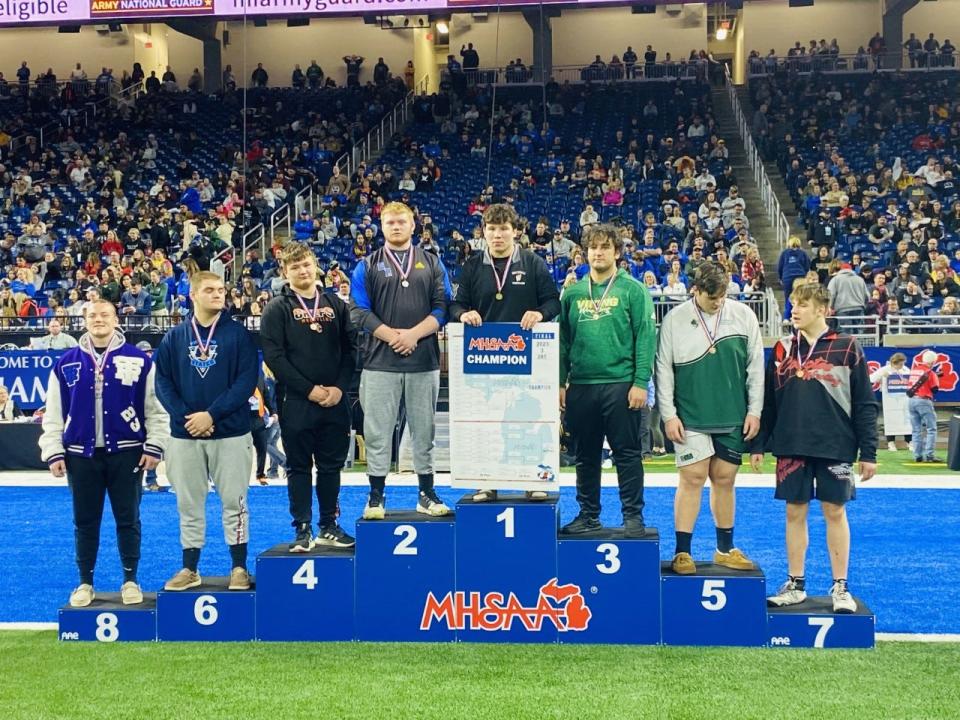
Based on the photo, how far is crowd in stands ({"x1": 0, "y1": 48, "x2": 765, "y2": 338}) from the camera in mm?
19547

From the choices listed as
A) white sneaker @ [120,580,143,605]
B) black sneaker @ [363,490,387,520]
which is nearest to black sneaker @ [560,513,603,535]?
black sneaker @ [363,490,387,520]

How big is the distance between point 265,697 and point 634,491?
90.8 inches

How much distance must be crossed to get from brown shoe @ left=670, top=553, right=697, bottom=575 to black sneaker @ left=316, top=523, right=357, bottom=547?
Answer: 6.01 feet

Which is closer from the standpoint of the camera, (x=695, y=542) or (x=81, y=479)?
(x=81, y=479)

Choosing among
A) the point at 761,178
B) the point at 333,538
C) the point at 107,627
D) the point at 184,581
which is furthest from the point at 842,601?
the point at 761,178

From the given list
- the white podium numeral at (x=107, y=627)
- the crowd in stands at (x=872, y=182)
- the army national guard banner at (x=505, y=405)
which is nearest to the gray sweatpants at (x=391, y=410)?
the army national guard banner at (x=505, y=405)

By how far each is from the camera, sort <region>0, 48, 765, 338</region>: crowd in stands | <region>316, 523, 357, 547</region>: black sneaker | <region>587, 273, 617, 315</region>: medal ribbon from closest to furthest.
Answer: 1. <region>587, 273, 617, 315</region>: medal ribbon
2. <region>316, 523, 357, 547</region>: black sneaker
3. <region>0, 48, 765, 338</region>: crowd in stands

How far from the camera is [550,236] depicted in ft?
65.1

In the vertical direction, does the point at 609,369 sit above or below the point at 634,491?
above

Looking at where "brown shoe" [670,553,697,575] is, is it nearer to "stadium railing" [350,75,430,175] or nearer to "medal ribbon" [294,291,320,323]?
"medal ribbon" [294,291,320,323]

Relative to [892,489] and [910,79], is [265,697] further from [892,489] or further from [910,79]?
[910,79]

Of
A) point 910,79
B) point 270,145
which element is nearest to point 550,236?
point 270,145

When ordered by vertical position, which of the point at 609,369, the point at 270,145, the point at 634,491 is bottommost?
Result: the point at 634,491

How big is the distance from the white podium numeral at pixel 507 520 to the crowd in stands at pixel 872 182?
28.2 ft
